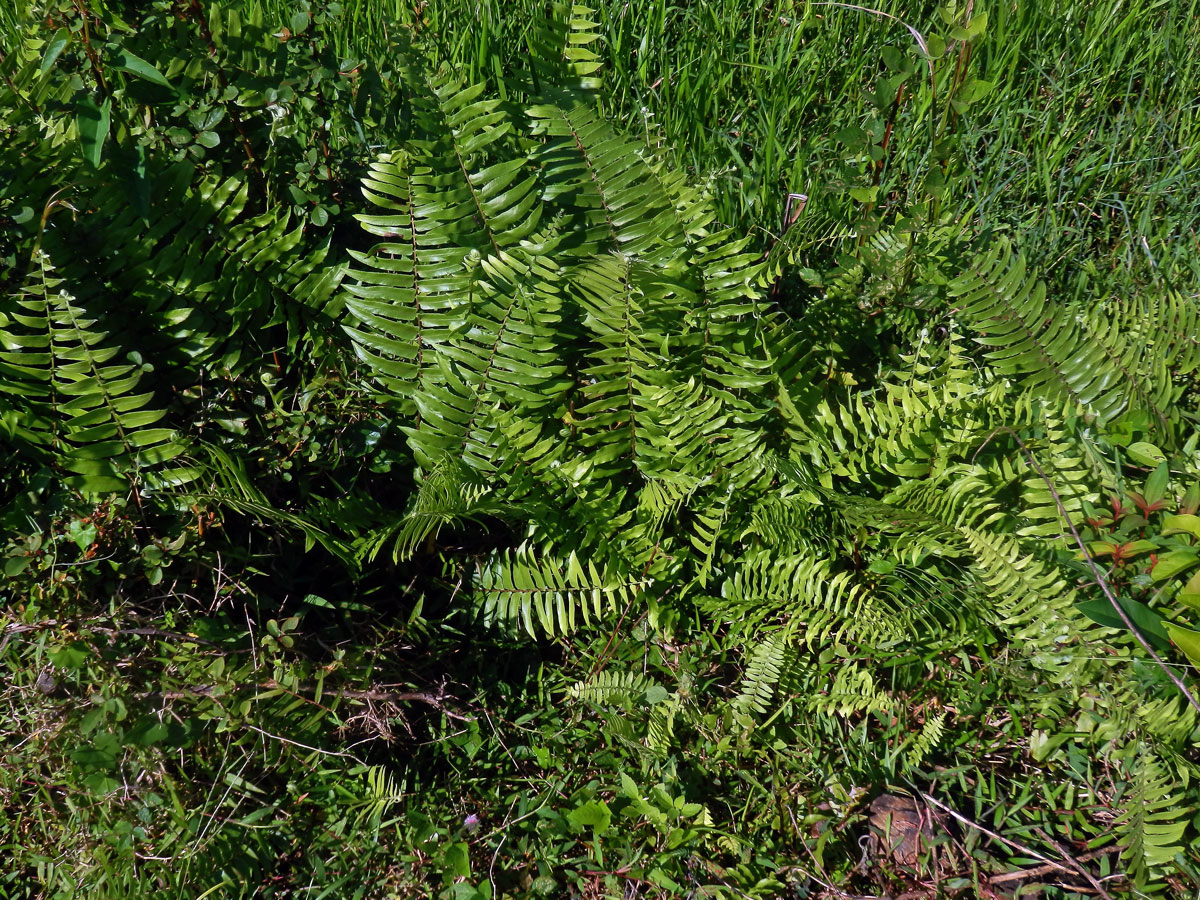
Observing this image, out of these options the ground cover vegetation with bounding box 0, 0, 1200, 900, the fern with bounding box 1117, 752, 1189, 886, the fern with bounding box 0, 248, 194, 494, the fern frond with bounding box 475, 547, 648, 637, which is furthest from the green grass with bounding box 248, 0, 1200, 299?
the fern with bounding box 1117, 752, 1189, 886

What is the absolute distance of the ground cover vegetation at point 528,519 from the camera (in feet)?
7.14

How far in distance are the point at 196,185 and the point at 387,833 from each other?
5.99 feet

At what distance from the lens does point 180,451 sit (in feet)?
7.88

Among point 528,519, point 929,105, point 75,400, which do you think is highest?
point 929,105

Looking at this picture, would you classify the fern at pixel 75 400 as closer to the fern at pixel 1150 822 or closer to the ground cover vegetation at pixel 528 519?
the ground cover vegetation at pixel 528 519

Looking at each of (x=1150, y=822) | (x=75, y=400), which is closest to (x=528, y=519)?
(x=75, y=400)

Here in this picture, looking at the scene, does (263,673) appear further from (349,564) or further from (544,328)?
(544,328)

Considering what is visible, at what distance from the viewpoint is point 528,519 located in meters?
2.54

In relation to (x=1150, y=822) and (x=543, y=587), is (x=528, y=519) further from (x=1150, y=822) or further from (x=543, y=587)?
(x=1150, y=822)

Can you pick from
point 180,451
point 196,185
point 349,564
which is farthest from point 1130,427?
point 196,185

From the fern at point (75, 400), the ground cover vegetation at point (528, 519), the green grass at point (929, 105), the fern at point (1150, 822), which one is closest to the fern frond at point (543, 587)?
the ground cover vegetation at point (528, 519)

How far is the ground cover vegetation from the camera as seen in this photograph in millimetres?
2178

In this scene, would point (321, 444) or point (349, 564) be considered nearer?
point (349, 564)

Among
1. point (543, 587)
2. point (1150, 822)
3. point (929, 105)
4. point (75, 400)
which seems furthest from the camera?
point (929, 105)
